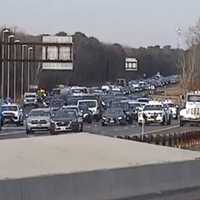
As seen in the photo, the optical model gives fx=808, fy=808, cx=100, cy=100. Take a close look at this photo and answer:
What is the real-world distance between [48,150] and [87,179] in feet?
6.96

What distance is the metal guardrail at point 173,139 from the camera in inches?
1155

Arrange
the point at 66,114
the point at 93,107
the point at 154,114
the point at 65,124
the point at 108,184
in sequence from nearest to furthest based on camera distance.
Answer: the point at 108,184 < the point at 65,124 < the point at 66,114 < the point at 154,114 < the point at 93,107

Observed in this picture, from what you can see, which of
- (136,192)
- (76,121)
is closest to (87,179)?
(136,192)

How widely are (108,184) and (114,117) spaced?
154ft

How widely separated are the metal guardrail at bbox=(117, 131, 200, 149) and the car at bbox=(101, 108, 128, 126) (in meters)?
24.4

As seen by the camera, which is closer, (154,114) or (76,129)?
(76,129)

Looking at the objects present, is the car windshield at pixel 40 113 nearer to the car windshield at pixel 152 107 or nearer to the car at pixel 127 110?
the car windshield at pixel 152 107

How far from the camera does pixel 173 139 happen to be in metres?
30.8

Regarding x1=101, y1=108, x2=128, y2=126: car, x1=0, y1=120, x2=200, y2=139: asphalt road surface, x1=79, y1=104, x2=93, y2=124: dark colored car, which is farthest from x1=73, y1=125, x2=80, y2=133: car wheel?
x1=79, y1=104, x2=93, y2=124: dark colored car

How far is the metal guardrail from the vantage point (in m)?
29.3

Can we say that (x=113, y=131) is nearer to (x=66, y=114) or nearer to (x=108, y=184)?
(x=66, y=114)

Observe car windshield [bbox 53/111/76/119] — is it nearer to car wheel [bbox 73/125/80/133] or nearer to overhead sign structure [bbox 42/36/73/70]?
car wheel [bbox 73/125/80/133]

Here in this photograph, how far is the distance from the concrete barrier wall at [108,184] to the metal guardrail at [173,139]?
12799 mm

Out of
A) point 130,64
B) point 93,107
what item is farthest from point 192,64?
point 93,107
